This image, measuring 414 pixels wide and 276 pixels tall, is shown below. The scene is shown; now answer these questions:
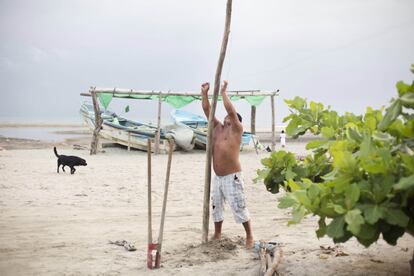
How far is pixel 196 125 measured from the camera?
20.2 meters

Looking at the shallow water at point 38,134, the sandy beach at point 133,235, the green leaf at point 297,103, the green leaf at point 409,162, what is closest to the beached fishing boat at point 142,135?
the sandy beach at point 133,235

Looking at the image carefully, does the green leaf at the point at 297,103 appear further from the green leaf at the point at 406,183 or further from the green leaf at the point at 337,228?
the green leaf at the point at 406,183

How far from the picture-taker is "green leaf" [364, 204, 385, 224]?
2445 millimetres

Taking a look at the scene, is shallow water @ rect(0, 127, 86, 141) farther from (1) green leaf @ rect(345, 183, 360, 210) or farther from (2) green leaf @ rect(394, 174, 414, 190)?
(2) green leaf @ rect(394, 174, 414, 190)

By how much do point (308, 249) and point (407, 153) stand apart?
9.59 feet

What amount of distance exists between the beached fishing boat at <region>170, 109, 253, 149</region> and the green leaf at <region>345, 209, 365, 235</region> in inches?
619

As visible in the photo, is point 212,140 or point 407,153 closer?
point 407,153

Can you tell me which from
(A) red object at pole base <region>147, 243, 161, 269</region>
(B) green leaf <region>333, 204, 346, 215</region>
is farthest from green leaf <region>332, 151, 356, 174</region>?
(A) red object at pole base <region>147, 243, 161, 269</region>

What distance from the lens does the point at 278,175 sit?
13.6 ft

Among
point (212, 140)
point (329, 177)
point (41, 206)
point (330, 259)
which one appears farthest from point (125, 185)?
point (329, 177)

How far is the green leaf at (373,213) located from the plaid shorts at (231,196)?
8.97 feet

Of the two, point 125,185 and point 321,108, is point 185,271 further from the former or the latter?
point 125,185

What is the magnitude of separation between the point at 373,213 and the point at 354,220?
14 centimetres

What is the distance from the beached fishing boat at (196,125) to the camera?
1833 centimetres
